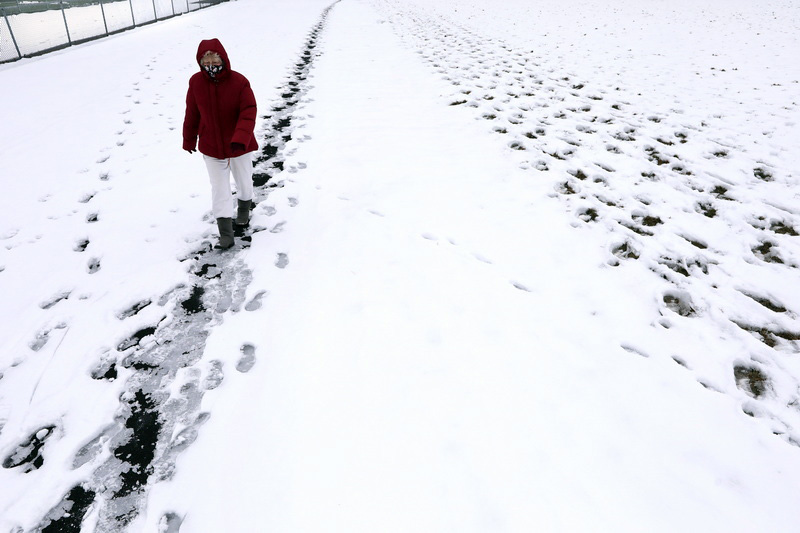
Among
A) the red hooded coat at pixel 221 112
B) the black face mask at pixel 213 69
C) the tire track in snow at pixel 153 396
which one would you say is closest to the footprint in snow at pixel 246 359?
the tire track in snow at pixel 153 396

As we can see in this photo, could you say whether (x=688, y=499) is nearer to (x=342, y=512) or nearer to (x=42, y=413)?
(x=342, y=512)

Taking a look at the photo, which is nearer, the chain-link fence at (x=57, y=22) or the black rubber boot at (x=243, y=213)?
the black rubber boot at (x=243, y=213)

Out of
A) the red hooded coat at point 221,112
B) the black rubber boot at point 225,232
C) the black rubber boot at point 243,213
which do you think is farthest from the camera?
the black rubber boot at point 243,213

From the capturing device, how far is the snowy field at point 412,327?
187 centimetres

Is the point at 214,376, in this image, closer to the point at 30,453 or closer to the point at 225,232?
the point at 30,453

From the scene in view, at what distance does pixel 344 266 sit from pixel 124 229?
222cm

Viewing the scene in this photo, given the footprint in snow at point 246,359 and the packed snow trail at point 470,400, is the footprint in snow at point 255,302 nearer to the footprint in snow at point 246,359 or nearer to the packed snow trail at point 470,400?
the packed snow trail at point 470,400

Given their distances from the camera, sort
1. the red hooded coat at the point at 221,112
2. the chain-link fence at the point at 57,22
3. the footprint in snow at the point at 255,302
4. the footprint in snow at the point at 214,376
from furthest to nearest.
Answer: the chain-link fence at the point at 57,22 < the red hooded coat at the point at 221,112 < the footprint in snow at the point at 255,302 < the footprint in snow at the point at 214,376

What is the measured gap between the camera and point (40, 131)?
5770mm

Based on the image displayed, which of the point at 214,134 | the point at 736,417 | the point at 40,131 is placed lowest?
the point at 40,131

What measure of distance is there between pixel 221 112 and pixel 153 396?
2.16 m

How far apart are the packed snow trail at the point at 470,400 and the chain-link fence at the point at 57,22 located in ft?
35.8

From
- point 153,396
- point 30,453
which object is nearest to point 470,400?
point 153,396

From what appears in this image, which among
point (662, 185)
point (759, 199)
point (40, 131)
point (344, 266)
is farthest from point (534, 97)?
point (40, 131)
